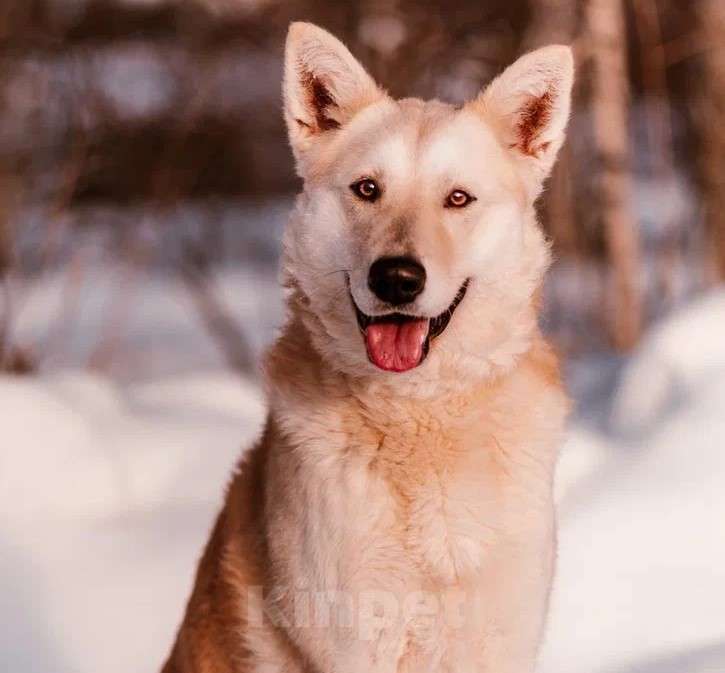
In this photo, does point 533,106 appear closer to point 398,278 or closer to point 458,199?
point 458,199

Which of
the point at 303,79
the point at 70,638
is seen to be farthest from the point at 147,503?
the point at 303,79

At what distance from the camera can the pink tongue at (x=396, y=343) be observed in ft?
9.62

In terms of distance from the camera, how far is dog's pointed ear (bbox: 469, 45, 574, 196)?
3.15 metres

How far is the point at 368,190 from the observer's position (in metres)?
3.08

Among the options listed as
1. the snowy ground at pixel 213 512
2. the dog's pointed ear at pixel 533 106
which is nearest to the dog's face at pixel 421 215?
the dog's pointed ear at pixel 533 106

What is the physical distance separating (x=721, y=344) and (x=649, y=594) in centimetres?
146

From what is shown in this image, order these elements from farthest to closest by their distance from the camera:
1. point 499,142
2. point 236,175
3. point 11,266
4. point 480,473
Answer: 1. point 236,175
2. point 11,266
3. point 499,142
4. point 480,473

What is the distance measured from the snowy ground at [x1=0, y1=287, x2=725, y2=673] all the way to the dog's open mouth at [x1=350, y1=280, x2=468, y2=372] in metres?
1.57

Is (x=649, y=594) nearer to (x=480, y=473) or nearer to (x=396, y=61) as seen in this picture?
(x=480, y=473)

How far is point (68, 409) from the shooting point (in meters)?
6.02

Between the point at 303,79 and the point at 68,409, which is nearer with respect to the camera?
the point at 303,79

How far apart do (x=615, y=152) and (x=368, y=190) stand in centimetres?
464

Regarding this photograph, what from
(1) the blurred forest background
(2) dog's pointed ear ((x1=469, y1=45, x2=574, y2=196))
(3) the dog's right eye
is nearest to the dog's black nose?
(3) the dog's right eye

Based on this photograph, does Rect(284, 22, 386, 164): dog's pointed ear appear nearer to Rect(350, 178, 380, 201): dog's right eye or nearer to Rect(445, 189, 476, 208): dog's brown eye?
Rect(350, 178, 380, 201): dog's right eye
